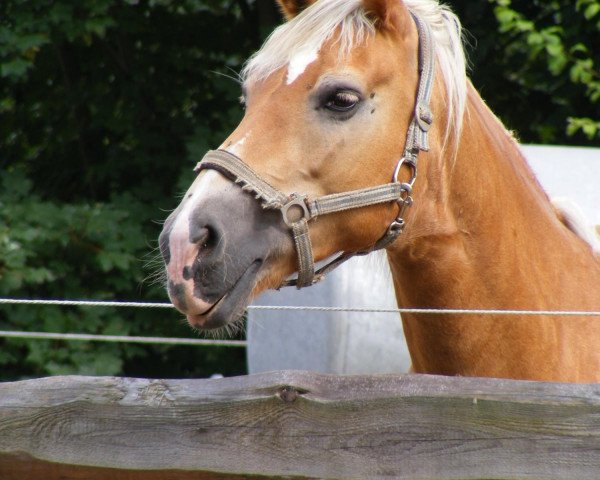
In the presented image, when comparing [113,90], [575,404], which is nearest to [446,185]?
[575,404]

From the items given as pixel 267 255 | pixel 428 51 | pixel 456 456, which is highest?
pixel 428 51

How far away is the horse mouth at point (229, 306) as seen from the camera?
1.85m

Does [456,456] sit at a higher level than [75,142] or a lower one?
lower

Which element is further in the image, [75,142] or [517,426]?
[75,142]

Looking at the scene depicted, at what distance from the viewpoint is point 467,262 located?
2182 mm

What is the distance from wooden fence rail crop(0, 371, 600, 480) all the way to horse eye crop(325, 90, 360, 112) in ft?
1.99

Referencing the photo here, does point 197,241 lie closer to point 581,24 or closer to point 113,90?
point 581,24

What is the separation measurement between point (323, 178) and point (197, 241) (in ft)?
1.14

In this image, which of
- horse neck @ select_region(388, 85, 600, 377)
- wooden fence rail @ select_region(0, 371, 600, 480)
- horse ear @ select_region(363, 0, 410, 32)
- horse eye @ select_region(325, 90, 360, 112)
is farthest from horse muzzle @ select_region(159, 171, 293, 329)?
horse ear @ select_region(363, 0, 410, 32)

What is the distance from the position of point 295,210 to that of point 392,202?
0.84ft

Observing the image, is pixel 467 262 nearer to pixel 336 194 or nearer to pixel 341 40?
pixel 336 194

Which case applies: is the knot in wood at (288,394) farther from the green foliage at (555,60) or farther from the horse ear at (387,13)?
the green foliage at (555,60)

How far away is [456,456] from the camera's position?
1670 millimetres

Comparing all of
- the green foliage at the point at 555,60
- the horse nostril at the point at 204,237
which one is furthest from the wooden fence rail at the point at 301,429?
the green foliage at the point at 555,60
